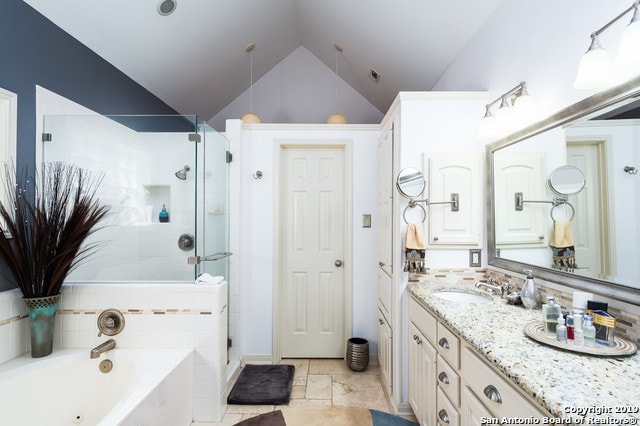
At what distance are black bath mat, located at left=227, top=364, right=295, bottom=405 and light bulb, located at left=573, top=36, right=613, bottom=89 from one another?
2.50 metres

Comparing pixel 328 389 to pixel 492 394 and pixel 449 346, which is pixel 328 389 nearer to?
pixel 449 346

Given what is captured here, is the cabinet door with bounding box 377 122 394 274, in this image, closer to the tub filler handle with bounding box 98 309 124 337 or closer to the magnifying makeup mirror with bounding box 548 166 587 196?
the magnifying makeup mirror with bounding box 548 166 587 196

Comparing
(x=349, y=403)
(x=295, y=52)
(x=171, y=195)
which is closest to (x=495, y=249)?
(x=349, y=403)

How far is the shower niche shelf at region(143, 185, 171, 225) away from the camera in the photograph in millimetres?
2318

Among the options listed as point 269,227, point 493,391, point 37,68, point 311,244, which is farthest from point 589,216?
point 37,68

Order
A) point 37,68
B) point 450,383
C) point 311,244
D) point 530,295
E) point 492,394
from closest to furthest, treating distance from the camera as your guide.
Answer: point 492,394 < point 450,383 < point 530,295 < point 37,68 < point 311,244

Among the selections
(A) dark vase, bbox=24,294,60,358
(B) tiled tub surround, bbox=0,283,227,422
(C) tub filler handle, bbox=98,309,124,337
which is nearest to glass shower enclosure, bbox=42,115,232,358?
(B) tiled tub surround, bbox=0,283,227,422

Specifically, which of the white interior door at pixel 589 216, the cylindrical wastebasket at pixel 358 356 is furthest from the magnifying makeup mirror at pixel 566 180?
Answer: the cylindrical wastebasket at pixel 358 356

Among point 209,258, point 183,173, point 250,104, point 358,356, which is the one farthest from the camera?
point 250,104

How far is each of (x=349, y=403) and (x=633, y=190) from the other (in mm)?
2083

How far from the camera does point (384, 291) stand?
2471 mm

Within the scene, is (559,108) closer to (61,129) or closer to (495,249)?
(495,249)

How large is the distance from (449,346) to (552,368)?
0.51 meters

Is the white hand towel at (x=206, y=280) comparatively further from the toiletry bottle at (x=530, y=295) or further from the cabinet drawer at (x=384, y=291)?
the toiletry bottle at (x=530, y=295)
